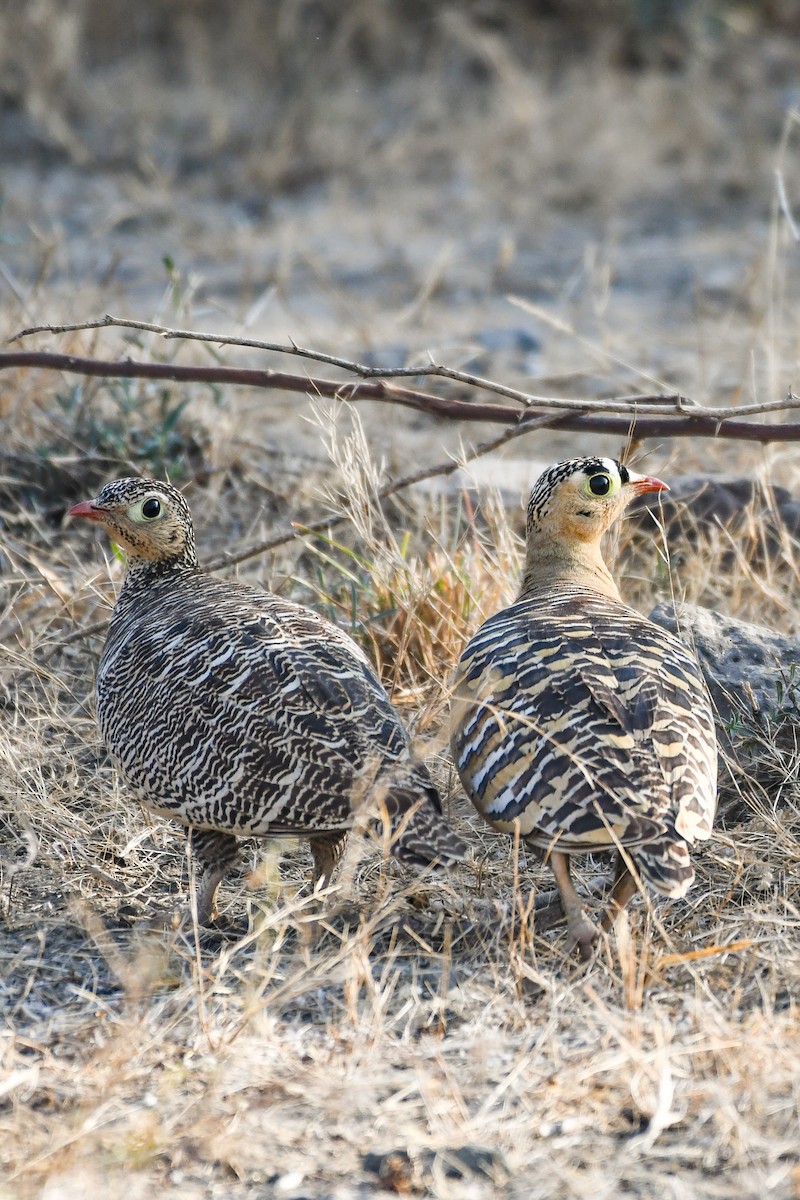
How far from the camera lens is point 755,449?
237 inches

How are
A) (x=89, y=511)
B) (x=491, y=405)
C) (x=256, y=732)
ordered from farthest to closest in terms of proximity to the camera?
(x=491, y=405) < (x=89, y=511) < (x=256, y=732)

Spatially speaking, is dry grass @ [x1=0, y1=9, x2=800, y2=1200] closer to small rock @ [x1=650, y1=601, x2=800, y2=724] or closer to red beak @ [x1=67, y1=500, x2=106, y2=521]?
small rock @ [x1=650, y1=601, x2=800, y2=724]

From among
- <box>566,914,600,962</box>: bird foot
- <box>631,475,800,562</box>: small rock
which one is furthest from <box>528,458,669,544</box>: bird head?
<box>566,914,600,962</box>: bird foot

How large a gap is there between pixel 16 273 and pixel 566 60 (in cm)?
533

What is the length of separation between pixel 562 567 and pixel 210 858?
1.30 metres

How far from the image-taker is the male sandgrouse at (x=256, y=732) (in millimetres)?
3178

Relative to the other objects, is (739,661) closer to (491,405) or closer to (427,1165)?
(491,405)

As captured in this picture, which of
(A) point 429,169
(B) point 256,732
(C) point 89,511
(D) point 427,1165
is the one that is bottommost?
(D) point 427,1165

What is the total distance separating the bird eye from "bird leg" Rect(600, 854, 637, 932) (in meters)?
1.17

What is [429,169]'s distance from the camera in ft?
33.9

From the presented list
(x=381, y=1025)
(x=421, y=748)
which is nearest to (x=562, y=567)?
(x=421, y=748)

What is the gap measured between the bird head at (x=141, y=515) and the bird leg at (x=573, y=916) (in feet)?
5.03

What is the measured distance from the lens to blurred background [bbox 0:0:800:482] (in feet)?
25.8

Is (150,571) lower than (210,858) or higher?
higher
